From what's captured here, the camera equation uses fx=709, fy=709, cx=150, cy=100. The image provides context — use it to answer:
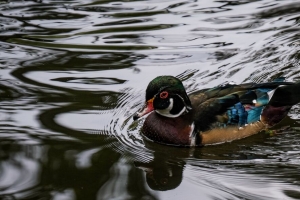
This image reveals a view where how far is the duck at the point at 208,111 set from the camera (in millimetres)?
8016

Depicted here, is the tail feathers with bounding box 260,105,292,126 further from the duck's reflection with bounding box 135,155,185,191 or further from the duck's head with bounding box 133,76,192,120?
the duck's reflection with bounding box 135,155,185,191

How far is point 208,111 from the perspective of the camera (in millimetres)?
8133

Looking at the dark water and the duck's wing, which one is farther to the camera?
the duck's wing

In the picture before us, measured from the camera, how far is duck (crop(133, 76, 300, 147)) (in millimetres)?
8016

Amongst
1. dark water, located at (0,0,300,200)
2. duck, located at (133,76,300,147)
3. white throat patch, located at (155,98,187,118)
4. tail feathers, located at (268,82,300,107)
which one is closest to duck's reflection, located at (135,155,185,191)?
dark water, located at (0,0,300,200)

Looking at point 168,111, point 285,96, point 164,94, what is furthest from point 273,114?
point 164,94

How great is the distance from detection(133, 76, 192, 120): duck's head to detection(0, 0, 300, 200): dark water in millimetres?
448

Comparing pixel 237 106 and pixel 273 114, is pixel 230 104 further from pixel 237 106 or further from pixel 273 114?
pixel 273 114

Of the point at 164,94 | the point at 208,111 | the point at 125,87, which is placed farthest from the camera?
the point at 125,87

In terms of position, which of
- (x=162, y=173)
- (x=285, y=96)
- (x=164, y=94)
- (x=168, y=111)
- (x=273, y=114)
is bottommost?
(x=162, y=173)

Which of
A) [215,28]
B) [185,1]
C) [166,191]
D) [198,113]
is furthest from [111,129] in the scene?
[185,1]

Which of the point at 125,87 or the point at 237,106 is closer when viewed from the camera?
the point at 237,106

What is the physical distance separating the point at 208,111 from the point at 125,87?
1739mm

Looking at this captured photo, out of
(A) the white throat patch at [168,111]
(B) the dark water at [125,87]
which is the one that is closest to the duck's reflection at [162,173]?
(B) the dark water at [125,87]
